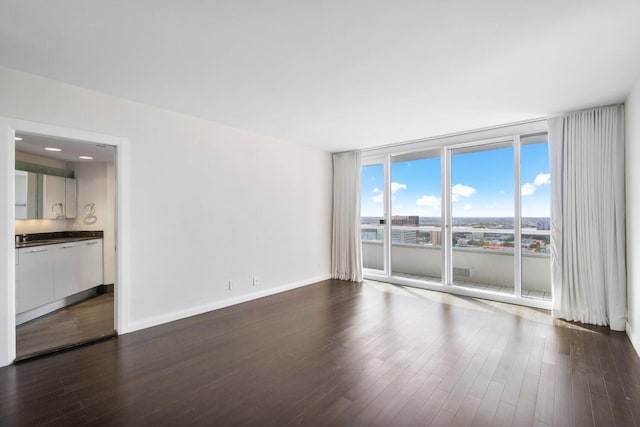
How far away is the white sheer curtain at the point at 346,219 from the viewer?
5.91 metres

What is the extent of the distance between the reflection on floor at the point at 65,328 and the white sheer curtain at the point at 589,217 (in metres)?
5.55

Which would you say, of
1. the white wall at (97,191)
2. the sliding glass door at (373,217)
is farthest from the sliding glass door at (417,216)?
the white wall at (97,191)

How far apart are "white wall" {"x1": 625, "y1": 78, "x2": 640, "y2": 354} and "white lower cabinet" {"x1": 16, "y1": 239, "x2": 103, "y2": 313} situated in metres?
6.76

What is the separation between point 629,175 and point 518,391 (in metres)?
2.72

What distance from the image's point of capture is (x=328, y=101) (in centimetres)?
336

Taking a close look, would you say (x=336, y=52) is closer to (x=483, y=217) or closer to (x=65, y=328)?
(x=483, y=217)

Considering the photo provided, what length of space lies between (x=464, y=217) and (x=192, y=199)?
4.29m

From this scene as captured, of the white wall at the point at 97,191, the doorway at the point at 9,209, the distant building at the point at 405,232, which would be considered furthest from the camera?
the distant building at the point at 405,232

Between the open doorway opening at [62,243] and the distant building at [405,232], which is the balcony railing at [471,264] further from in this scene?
the open doorway opening at [62,243]

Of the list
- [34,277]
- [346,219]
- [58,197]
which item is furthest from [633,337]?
[58,197]

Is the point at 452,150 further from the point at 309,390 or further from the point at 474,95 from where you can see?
the point at 309,390

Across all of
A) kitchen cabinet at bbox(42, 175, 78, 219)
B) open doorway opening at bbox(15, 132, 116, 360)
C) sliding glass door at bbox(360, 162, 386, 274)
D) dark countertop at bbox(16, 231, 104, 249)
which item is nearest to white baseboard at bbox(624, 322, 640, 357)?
sliding glass door at bbox(360, 162, 386, 274)

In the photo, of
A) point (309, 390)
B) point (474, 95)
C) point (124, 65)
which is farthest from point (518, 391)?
point (124, 65)

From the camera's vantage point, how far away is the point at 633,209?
9.80ft
